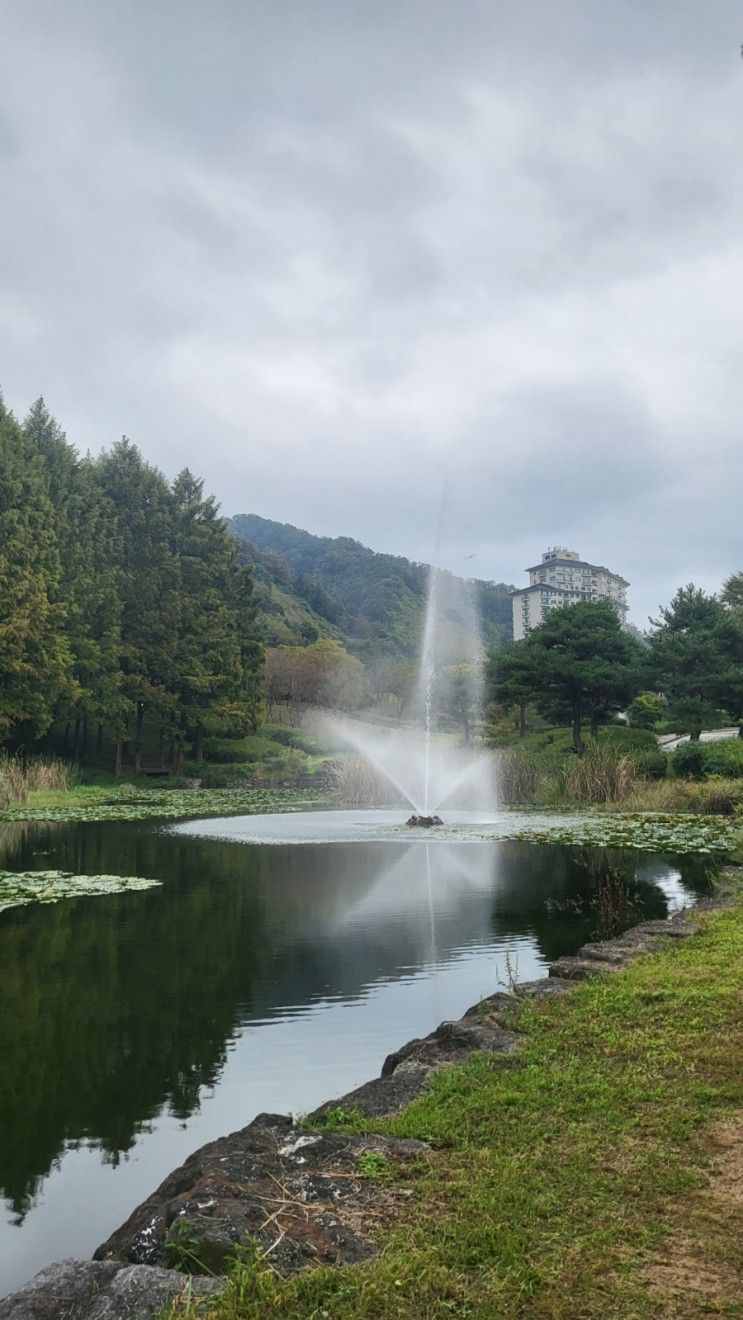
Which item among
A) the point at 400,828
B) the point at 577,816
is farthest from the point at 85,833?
the point at 577,816

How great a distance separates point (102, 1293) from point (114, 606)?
4007 centimetres

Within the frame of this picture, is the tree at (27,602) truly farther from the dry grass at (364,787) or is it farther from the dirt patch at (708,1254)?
the dirt patch at (708,1254)

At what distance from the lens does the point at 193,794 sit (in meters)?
35.2

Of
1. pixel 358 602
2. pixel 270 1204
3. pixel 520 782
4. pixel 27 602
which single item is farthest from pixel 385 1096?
pixel 358 602

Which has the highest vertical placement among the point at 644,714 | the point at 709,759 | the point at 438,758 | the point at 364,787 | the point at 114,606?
the point at 114,606

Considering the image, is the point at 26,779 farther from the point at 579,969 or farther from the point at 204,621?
the point at 579,969

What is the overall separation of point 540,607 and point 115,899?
11225 cm

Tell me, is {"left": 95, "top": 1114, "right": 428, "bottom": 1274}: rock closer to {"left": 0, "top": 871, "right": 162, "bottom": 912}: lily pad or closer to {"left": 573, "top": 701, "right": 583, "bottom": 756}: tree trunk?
{"left": 0, "top": 871, "right": 162, "bottom": 912}: lily pad

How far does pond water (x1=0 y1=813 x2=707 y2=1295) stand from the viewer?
480 cm

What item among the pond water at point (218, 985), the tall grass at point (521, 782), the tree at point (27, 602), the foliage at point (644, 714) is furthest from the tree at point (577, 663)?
the pond water at point (218, 985)

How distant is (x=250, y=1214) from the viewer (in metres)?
3.18

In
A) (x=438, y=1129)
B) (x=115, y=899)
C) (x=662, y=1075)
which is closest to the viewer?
(x=438, y=1129)

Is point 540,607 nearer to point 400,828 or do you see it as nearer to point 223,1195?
point 400,828

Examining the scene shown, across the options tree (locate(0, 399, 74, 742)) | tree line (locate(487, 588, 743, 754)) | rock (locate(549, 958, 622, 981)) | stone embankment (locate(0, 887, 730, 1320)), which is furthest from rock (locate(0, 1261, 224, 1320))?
tree (locate(0, 399, 74, 742))
